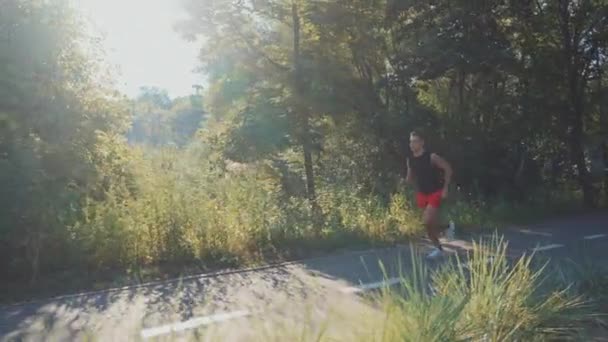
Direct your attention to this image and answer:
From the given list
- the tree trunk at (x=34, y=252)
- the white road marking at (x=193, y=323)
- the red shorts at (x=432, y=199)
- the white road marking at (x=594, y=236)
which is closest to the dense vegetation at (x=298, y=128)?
the tree trunk at (x=34, y=252)

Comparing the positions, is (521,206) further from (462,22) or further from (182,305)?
(182,305)

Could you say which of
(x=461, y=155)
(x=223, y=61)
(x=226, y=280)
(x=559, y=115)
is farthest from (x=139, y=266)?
(x=559, y=115)

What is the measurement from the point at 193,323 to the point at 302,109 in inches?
337

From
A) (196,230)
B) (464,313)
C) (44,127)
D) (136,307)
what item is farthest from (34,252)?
(464,313)

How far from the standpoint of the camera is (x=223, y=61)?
633 inches

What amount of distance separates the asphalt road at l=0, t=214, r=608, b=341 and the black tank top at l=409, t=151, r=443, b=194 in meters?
1.12

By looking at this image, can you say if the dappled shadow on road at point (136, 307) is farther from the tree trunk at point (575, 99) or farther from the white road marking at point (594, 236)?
the tree trunk at point (575, 99)

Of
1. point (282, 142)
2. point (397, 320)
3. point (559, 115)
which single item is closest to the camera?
point (397, 320)

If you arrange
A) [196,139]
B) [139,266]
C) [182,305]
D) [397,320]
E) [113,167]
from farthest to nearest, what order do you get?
[196,139] → [113,167] → [139,266] → [182,305] → [397,320]

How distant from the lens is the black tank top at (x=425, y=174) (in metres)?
9.45

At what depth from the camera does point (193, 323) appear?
6.28 meters

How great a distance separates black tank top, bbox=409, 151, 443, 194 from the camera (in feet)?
31.0

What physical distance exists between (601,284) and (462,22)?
10045 mm

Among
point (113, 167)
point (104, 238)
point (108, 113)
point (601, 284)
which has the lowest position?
point (601, 284)
